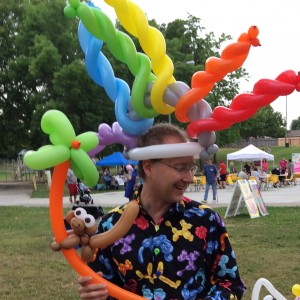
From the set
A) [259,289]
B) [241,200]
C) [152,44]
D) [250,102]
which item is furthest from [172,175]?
[241,200]

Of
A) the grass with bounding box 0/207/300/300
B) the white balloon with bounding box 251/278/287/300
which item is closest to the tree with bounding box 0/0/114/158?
the grass with bounding box 0/207/300/300

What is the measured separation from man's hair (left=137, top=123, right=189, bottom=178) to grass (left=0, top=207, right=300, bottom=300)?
13.5ft

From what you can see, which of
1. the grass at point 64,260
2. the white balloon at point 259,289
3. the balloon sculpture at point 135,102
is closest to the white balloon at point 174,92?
the balloon sculpture at point 135,102

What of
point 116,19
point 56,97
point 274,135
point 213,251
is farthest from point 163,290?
point 274,135

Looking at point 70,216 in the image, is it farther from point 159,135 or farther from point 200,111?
point 200,111

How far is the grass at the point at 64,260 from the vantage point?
6.50 meters

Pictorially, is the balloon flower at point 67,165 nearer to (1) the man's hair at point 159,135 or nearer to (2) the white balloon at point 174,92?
(1) the man's hair at point 159,135

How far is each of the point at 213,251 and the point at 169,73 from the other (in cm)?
83

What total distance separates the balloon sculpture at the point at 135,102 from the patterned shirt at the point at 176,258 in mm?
122

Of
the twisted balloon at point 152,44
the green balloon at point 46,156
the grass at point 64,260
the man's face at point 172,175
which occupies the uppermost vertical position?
the twisted balloon at point 152,44

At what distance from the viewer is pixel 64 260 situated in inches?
320

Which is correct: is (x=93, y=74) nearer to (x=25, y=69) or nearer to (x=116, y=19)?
(x=116, y=19)

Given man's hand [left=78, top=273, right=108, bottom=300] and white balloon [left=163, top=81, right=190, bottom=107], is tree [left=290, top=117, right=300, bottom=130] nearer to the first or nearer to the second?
white balloon [left=163, top=81, right=190, bottom=107]

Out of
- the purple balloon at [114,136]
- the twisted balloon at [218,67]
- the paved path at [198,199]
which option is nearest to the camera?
the twisted balloon at [218,67]
